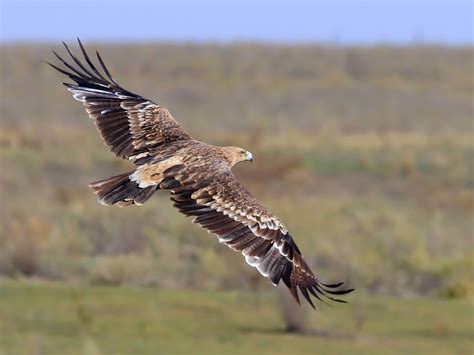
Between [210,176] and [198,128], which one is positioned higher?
[198,128]

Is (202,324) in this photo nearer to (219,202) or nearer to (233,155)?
(233,155)

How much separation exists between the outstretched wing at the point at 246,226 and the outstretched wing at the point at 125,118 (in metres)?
0.89

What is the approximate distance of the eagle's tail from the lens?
409 inches

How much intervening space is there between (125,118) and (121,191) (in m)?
1.38

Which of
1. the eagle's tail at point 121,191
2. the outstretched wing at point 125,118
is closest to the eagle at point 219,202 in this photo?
the eagle's tail at point 121,191

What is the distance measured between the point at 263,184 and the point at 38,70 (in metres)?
28.5

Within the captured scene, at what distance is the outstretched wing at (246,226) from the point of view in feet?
33.9

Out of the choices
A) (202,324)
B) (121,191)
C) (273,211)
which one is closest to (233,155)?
(121,191)

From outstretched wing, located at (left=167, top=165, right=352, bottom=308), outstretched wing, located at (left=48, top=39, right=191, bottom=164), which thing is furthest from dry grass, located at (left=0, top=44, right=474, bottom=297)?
outstretched wing, located at (left=167, top=165, right=352, bottom=308)

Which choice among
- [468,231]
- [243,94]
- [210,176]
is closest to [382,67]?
[243,94]

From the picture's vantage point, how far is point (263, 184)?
36281 mm

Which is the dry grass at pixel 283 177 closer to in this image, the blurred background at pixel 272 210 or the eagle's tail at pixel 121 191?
the blurred background at pixel 272 210

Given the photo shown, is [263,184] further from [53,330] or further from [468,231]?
[53,330]

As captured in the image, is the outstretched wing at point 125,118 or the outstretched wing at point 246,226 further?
the outstretched wing at point 125,118
